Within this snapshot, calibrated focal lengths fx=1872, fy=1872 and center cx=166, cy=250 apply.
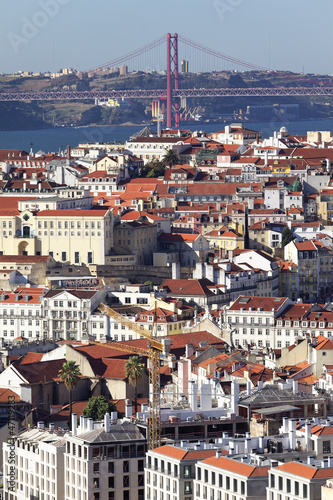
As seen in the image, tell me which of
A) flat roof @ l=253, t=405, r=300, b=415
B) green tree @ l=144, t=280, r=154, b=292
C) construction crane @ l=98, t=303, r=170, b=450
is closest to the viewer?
construction crane @ l=98, t=303, r=170, b=450

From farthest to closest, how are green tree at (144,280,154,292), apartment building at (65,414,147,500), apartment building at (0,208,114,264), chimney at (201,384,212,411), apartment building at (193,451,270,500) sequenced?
apartment building at (0,208,114,264) → green tree at (144,280,154,292) → chimney at (201,384,212,411) → apartment building at (65,414,147,500) → apartment building at (193,451,270,500)

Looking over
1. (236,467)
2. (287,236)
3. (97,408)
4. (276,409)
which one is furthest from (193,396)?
(287,236)

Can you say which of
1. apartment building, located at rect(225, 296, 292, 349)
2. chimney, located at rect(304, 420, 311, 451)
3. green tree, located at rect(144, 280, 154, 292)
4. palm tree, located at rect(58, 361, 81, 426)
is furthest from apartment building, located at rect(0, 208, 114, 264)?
chimney, located at rect(304, 420, 311, 451)

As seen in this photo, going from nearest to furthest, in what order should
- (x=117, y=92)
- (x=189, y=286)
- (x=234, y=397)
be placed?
(x=234, y=397) → (x=189, y=286) → (x=117, y=92)

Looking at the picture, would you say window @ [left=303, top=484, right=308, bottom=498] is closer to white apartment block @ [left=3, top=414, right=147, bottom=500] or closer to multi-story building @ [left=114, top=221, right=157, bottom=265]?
white apartment block @ [left=3, top=414, right=147, bottom=500]

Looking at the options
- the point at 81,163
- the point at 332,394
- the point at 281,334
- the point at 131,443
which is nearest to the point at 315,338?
the point at 281,334

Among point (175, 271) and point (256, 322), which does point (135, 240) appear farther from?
point (256, 322)
